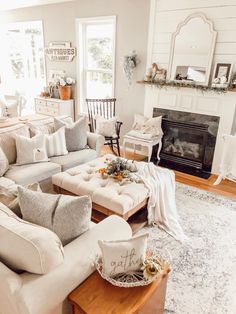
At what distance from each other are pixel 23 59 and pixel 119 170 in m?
5.02

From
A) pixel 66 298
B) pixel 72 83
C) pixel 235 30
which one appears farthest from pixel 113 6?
pixel 66 298

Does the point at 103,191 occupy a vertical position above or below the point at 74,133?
below

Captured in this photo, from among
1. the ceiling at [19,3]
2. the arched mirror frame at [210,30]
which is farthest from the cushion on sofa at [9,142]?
the ceiling at [19,3]

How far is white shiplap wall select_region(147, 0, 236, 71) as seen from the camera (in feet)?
10.6

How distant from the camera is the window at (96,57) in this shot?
4562 millimetres

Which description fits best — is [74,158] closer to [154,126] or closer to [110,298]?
[154,126]

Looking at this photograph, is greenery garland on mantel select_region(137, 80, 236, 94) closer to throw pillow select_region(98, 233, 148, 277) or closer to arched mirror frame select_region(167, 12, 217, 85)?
arched mirror frame select_region(167, 12, 217, 85)

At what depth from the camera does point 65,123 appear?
11.0ft

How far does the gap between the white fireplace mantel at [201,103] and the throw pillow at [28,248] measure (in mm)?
3128

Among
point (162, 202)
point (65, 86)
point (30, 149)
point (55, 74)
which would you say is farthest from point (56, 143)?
point (55, 74)

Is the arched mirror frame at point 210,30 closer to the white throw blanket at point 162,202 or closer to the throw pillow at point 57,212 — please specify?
the white throw blanket at point 162,202

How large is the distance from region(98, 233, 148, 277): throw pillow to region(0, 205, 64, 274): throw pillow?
0.22 metres

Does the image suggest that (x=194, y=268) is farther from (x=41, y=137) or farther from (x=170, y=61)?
(x=170, y=61)

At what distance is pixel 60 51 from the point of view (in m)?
5.19
